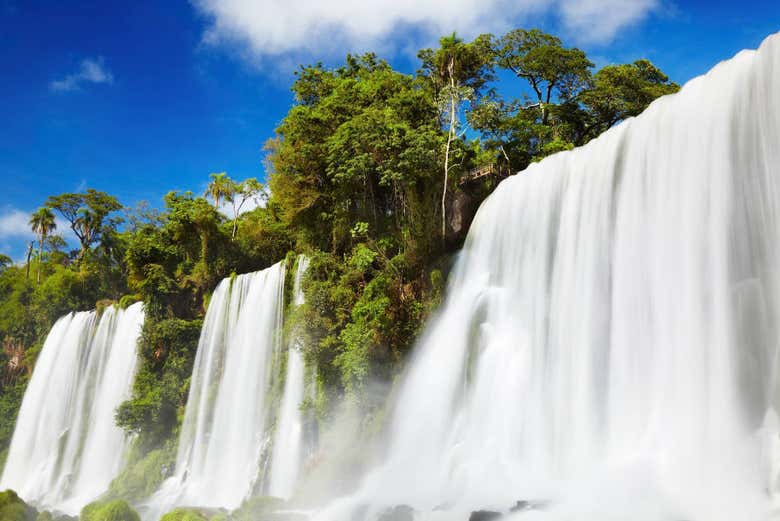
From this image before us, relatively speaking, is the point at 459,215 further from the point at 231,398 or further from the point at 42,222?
the point at 42,222

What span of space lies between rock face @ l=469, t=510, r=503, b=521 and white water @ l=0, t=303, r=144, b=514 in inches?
778

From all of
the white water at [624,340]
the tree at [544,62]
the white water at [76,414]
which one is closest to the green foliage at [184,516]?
the white water at [624,340]

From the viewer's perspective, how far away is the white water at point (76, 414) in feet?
79.3

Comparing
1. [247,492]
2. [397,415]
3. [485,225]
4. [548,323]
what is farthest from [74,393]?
[548,323]

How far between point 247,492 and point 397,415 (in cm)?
631

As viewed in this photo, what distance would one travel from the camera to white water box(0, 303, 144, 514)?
24.2m

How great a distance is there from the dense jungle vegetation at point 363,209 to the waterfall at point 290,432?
126 cm

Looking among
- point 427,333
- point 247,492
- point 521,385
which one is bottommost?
point 247,492

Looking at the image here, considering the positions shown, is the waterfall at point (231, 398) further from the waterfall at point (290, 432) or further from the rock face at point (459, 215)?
the rock face at point (459, 215)

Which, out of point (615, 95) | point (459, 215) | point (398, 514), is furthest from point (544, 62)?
point (398, 514)

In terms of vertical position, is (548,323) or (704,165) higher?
(704,165)

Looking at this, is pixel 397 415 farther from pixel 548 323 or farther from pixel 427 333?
pixel 548 323

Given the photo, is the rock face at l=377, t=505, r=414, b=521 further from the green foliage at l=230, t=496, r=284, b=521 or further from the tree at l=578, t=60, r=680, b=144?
the tree at l=578, t=60, r=680, b=144

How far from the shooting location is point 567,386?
10758mm
